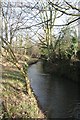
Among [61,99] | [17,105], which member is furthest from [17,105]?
[61,99]

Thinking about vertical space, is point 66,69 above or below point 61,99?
above

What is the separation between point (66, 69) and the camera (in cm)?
2884

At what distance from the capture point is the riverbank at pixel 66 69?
25.9 metres

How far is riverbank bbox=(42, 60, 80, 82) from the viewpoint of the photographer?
2589cm

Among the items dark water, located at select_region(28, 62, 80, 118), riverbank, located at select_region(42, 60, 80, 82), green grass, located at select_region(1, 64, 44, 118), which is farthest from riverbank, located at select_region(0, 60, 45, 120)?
riverbank, located at select_region(42, 60, 80, 82)


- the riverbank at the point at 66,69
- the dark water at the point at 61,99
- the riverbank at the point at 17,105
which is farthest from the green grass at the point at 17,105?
the riverbank at the point at 66,69

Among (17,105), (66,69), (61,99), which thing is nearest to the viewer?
(17,105)

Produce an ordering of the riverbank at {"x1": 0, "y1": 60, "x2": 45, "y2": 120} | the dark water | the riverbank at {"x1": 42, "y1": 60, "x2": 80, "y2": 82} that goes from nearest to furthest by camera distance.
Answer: the riverbank at {"x1": 0, "y1": 60, "x2": 45, "y2": 120} → the dark water → the riverbank at {"x1": 42, "y1": 60, "x2": 80, "y2": 82}

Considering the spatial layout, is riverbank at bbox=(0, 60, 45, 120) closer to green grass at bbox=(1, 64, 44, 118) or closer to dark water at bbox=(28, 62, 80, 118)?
green grass at bbox=(1, 64, 44, 118)

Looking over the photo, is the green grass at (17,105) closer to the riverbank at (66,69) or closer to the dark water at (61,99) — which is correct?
the dark water at (61,99)

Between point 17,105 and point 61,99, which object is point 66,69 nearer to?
point 61,99

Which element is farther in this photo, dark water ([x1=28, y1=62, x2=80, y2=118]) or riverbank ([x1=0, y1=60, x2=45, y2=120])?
dark water ([x1=28, y1=62, x2=80, y2=118])


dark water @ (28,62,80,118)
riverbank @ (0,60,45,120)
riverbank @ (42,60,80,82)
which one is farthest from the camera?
riverbank @ (42,60,80,82)

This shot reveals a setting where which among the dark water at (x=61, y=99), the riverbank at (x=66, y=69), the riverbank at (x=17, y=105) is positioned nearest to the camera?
the riverbank at (x=17, y=105)
